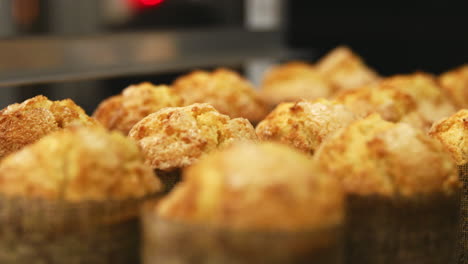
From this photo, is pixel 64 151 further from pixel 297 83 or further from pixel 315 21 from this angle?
pixel 315 21

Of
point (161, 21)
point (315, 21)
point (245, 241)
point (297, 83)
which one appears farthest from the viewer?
point (315, 21)

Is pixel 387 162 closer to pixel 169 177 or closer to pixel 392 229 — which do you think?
pixel 392 229

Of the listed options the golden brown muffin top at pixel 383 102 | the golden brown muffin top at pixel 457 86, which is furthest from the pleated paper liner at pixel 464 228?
the golden brown muffin top at pixel 457 86

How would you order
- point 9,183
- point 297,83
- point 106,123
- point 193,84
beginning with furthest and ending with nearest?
point 297,83 → point 193,84 → point 106,123 → point 9,183

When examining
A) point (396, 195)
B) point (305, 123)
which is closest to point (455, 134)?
point (305, 123)

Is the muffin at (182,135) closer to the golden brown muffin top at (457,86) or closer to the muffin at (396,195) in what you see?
the muffin at (396,195)

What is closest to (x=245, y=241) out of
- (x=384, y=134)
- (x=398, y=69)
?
(x=384, y=134)

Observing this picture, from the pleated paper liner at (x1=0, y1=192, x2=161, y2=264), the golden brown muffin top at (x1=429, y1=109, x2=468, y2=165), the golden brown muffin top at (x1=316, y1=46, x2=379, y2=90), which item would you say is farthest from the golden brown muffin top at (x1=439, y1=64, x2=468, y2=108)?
the pleated paper liner at (x1=0, y1=192, x2=161, y2=264)

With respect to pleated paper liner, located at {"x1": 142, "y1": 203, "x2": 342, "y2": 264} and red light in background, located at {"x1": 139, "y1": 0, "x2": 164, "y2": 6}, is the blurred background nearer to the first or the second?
red light in background, located at {"x1": 139, "y1": 0, "x2": 164, "y2": 6}
